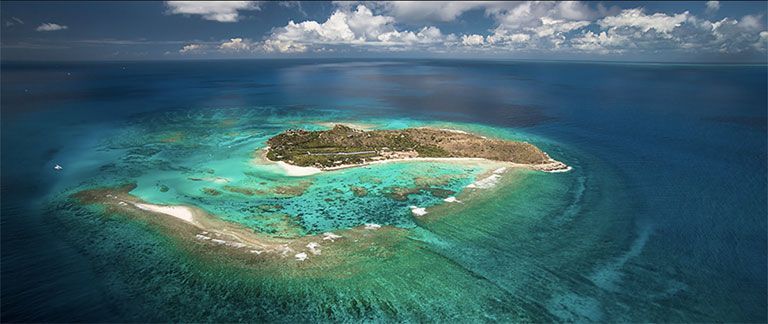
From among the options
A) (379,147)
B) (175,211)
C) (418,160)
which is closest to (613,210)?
(418,160)

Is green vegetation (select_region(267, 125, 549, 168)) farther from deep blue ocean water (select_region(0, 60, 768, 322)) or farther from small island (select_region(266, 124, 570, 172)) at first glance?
deep blue ocean water (select_region(0, 60, 768, 322))

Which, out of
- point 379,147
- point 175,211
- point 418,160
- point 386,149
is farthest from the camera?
point 379,147

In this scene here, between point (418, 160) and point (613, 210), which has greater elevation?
point (418, 160)

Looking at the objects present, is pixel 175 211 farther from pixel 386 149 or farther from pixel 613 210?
pixel 613 210

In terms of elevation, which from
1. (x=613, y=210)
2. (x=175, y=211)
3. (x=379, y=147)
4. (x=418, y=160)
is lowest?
(x=613, y=210)

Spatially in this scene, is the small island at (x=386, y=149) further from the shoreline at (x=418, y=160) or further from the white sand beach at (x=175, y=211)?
the white sand beach at (x=175, y=211)

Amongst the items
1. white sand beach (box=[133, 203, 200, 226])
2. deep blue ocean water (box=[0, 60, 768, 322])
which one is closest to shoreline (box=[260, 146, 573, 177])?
deep blue ocean water (box=[0, 60, 768, 322])

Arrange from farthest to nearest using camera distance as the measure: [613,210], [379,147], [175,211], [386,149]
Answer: [379,147] < [386,149] < [613,210] < [175,211]

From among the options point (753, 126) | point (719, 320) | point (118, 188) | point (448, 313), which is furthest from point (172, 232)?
point (753, 126)

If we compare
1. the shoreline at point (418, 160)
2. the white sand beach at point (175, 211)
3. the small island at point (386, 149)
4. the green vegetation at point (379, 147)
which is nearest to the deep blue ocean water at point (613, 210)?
the shoreline at point (418, 160)
